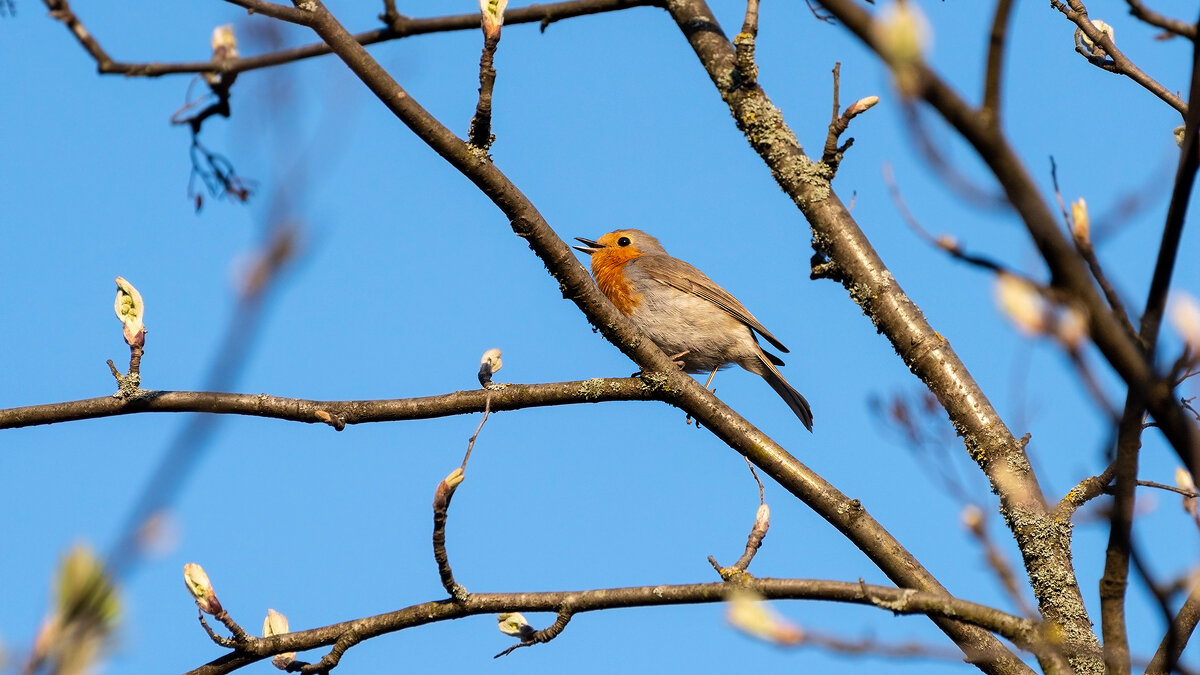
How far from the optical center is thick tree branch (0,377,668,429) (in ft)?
12.9

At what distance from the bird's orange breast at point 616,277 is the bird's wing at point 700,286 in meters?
0.18

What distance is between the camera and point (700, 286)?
24.8ft

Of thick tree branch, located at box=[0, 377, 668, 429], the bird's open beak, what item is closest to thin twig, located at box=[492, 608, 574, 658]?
thick tree branch, located at box=[0, 377, 668, 429]

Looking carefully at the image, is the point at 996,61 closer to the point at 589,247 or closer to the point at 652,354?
the point at 652,354

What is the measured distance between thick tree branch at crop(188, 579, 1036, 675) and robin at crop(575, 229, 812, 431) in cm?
366

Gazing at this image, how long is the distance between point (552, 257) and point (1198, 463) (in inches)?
113

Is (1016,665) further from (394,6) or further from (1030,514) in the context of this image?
(394,6)

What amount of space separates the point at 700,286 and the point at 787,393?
97cm

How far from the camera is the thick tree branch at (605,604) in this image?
2705 millimetres

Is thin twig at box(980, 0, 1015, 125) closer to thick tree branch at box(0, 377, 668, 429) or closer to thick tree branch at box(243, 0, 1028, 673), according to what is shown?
thick tree branch at box(243, 0, 1028, 673)

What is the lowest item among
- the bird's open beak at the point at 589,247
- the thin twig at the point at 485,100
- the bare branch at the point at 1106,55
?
the thin twig at the point at 485,100

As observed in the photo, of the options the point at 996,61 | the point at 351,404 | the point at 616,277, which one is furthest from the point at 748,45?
the point at 616,277

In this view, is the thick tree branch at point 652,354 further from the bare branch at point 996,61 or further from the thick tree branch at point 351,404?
the bare branch at point 996,61

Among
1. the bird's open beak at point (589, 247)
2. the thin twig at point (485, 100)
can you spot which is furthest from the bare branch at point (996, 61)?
the bird's open beak at point (589, 247)
